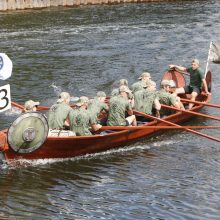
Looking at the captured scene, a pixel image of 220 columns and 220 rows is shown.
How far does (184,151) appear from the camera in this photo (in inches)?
639


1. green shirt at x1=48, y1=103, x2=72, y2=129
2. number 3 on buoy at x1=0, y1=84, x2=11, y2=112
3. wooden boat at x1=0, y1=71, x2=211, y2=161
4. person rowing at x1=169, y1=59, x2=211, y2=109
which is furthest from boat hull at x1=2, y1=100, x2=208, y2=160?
person rowing at x1=169, y1=59, x2=211, y2=109

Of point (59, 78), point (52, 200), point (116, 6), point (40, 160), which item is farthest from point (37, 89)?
point (116, 6)

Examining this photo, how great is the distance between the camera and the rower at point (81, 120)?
50.3 ft

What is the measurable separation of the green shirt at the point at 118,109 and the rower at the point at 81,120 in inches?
34.3

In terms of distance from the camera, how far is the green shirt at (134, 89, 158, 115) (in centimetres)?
1711

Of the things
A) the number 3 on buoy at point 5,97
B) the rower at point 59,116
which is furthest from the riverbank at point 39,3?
the number 3 on buoy at point 5,97

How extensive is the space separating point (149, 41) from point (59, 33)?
18.8ft

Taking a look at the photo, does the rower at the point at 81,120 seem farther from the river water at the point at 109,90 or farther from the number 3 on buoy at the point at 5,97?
the number 3 on buoy at the point at 5,97

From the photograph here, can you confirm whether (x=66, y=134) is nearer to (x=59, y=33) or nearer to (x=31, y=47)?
(x=31, y=47)

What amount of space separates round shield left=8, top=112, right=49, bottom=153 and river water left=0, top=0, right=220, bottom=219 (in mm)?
821

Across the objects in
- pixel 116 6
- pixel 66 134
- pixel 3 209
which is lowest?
pixel 3 209

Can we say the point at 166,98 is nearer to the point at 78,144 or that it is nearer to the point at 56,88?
the point at 78,144

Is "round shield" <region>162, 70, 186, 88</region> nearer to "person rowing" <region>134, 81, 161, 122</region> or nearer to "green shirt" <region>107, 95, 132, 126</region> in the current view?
"person rowing" <region>134, 81, 161, 122</region>

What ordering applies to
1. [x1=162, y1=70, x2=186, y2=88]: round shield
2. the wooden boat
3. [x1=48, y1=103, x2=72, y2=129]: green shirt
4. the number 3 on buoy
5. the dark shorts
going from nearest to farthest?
the number 3 on buoy, the wooden boat, [x1=48, y1=103, x2=72, y2=129]: green shirt, the dark shorts, [x1=162, y1=70, x2=186, y2=88]: round shield
